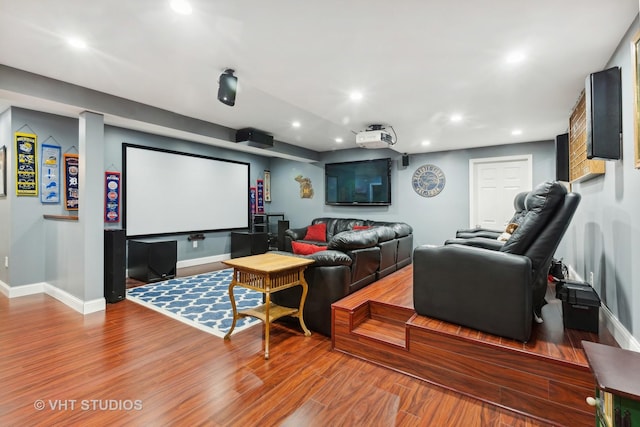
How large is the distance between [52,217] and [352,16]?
4431 millimetres

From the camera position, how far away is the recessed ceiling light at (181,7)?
175cm

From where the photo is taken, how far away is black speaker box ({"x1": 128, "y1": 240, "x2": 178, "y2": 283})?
4602mm

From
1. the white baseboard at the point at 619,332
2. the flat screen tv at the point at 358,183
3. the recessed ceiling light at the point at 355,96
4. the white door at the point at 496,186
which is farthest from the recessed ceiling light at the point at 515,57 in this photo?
the flat screen tv at the point at 358,183

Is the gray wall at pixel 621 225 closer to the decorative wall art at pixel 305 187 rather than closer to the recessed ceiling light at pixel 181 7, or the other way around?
the recessed ceiling light at pixel 181 7

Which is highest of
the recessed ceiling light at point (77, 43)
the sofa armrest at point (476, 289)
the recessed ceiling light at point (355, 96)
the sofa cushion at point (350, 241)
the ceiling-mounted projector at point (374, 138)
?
the recessed ceiling light at point (77, 43)

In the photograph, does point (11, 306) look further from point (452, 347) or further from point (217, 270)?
point (452, 347)

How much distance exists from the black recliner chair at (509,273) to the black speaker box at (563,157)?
2677 mm

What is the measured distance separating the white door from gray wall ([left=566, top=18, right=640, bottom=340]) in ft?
7.76

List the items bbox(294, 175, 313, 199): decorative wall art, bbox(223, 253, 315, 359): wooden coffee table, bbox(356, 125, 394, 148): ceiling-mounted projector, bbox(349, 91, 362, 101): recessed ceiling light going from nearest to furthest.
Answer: bbox(223, 253, 315, 359): wooden coffee table
bbox(349, 91, 362, 101): recessed ceiling light
bbox(356, 125, 394, 148): ceiling-mounted projector
bbox(294, 175, 313, 199): decorative wall art

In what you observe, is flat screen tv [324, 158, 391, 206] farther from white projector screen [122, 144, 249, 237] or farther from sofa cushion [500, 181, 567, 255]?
sofa cushion [500, 181, 567, 255]

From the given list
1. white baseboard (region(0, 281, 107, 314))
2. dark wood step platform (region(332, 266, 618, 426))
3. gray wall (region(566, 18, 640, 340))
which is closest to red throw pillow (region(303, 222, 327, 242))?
dark wood step platform (region(332, 266, 618, 426))

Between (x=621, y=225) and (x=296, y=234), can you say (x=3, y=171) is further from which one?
(x=621, y=225)

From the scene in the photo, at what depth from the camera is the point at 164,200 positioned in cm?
536

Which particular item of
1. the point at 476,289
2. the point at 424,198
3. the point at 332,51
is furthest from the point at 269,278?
the point at 424,198
